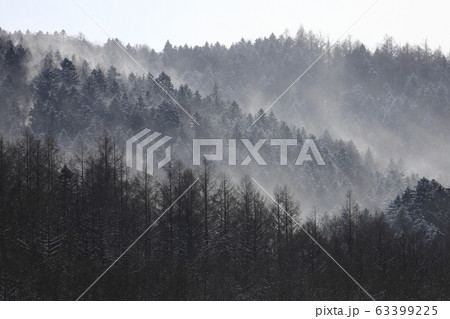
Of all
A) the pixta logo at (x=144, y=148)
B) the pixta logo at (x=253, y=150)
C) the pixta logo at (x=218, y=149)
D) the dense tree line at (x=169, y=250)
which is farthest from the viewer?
the pixta logo at (x=253, y=150)

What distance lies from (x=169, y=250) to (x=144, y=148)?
210ft

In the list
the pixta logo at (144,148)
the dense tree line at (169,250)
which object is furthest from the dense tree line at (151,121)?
the dense tree line at (169,250)

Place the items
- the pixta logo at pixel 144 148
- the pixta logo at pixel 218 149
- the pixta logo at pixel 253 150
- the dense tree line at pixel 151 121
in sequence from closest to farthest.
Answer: the pixta logo at pixel 144 148 → the pixta logo at pixel 218 149 → the pixta logo at pixel 253 150 → the dense tree line at pixel 151 121

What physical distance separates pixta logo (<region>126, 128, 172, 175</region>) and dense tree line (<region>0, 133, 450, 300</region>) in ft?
107

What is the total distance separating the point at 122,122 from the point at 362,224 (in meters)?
64.8

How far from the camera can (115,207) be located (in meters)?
52.5

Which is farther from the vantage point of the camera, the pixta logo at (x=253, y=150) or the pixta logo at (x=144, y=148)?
the pixta logo at (x=253, y=150)

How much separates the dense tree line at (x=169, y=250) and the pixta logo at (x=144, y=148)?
32.5 metres

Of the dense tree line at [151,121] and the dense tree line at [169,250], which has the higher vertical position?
the dense tree line at [151,121]

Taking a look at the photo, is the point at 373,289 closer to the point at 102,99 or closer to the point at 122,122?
the point at 122,122

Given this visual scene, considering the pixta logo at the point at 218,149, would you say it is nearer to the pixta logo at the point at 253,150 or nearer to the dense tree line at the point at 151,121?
the pixta logo at the point at 253,150

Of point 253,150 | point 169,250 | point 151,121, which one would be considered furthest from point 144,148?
point 169,250

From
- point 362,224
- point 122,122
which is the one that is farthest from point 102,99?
point 362,224

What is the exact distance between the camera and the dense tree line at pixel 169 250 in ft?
132
